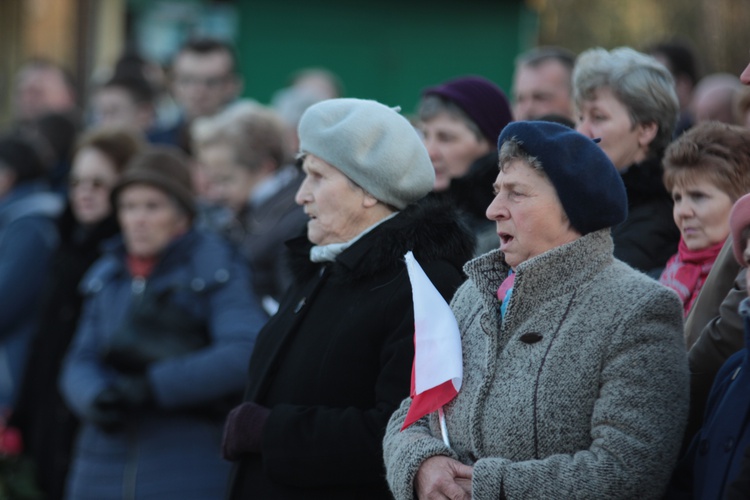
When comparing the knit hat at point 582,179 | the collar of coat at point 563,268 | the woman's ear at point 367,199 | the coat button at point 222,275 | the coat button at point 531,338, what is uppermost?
the knit hat at point 582,179

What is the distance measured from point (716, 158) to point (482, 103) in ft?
4.47

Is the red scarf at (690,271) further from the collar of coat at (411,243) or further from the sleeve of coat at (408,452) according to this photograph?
the sleeve of coat at (408,452)

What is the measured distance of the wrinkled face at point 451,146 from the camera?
15.9ft

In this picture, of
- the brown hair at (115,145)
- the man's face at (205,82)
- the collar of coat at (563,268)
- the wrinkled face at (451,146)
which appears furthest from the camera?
the man's face at (205,82)

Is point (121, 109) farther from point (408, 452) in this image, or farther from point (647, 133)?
point (408, 452)

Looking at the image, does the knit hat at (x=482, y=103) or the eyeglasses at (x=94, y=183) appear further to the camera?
the eyeglasses at (x=94, y=183)

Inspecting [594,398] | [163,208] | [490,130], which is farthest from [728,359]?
[163,208]

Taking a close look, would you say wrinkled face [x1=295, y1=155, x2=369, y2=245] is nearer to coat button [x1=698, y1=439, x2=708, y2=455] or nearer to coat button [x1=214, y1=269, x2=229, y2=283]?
coat button [x1=698, y1=439, x2=708, y2=455]

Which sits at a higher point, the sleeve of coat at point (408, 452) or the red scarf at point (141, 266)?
the sleeve of coat at point (408, 452)

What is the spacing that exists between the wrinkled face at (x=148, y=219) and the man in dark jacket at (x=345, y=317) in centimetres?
166

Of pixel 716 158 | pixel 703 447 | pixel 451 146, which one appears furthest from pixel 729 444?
pixel 451 146

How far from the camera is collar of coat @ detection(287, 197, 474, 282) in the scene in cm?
381

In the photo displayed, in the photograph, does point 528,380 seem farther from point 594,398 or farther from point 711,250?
point 711,250

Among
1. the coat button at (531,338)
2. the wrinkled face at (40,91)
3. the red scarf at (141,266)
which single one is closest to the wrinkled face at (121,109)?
the wrinkled face at (40,91)
